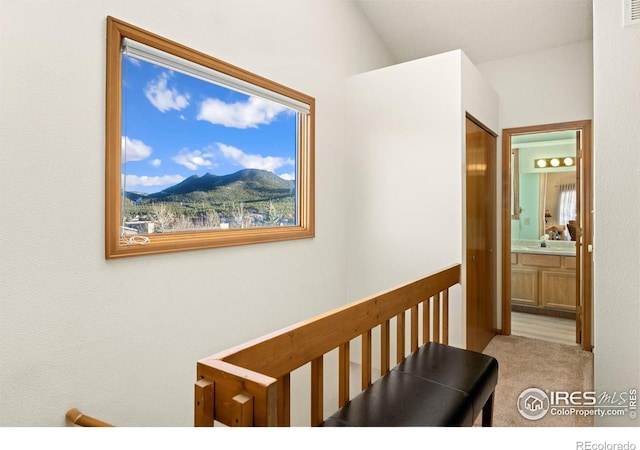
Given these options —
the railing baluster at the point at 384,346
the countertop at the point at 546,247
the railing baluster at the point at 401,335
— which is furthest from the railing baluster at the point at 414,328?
the countertop at the point at 546,247

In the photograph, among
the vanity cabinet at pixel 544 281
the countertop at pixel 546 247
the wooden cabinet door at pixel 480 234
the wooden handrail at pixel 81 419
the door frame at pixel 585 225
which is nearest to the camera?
the wooden handrail at pixel 81 419

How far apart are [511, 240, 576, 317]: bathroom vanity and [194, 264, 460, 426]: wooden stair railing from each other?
3131 mm

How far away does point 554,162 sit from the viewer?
4.89m

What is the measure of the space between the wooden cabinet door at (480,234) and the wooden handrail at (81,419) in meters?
2.43

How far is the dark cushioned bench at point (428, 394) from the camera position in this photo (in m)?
1.33

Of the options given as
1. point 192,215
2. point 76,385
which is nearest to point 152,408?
point 76,385

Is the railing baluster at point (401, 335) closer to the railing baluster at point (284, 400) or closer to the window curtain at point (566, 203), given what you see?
the railing baluster at point (284, 400)

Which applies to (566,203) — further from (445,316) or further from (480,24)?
(445,316)

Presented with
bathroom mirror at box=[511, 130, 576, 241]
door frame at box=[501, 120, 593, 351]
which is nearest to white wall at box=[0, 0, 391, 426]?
door frame at box=[501, 120, 593, 351]

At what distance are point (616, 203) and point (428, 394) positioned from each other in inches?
54.7

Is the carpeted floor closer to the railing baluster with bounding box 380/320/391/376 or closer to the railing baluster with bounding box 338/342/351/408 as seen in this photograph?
the railing baluster with bounding box 380/320/391/376

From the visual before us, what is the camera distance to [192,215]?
80.9 inches

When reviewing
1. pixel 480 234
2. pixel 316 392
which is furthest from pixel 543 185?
pixel 316 392
